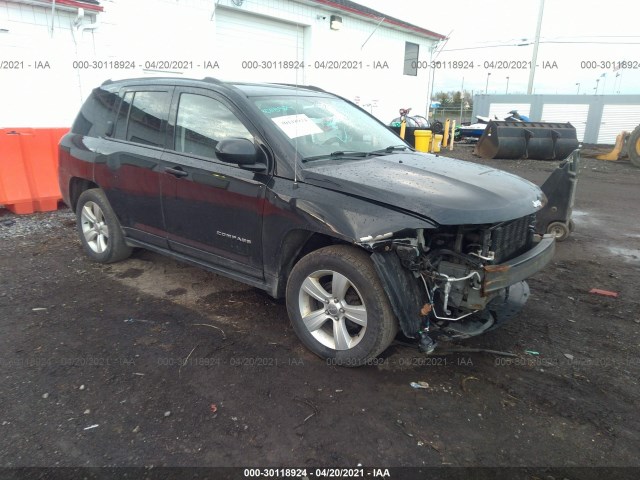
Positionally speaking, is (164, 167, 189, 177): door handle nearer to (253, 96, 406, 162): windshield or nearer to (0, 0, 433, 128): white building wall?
(253, 96, 406, 162): windshield

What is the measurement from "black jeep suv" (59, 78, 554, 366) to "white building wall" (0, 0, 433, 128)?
17.8 feet

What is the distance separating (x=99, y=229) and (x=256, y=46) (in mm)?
9387

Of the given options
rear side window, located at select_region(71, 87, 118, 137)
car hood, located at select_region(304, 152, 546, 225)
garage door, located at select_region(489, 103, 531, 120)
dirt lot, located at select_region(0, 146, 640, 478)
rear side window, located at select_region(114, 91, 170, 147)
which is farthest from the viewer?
garage door, located at select_region(489, 103, 531, 120)

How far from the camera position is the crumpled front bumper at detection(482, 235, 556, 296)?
9.05ft

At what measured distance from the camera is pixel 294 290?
321 centimetres

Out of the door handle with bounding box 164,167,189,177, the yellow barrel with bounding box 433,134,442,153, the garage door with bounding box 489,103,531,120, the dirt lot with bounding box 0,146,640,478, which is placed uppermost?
the garage door with bounding box 489,103,531,120

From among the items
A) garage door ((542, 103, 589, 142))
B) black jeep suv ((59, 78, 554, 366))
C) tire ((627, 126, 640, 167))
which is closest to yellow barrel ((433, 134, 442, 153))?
tire ((627, 126, 640, 167))

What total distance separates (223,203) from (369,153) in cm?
128

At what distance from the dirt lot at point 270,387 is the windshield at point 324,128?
4.84 feet

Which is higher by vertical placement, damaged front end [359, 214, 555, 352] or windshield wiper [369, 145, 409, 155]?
windshield wiper [369, 145, 409, 155]

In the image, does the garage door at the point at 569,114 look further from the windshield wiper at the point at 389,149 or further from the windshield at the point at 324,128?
the windshield at the point at 324,128

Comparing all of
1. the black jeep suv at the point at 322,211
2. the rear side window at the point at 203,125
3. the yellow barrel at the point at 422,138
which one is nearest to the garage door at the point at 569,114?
the yellow barrel at the point at 422,138

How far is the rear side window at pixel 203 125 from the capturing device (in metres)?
3.53

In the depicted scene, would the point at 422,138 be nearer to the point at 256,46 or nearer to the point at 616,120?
the point at 256,46
